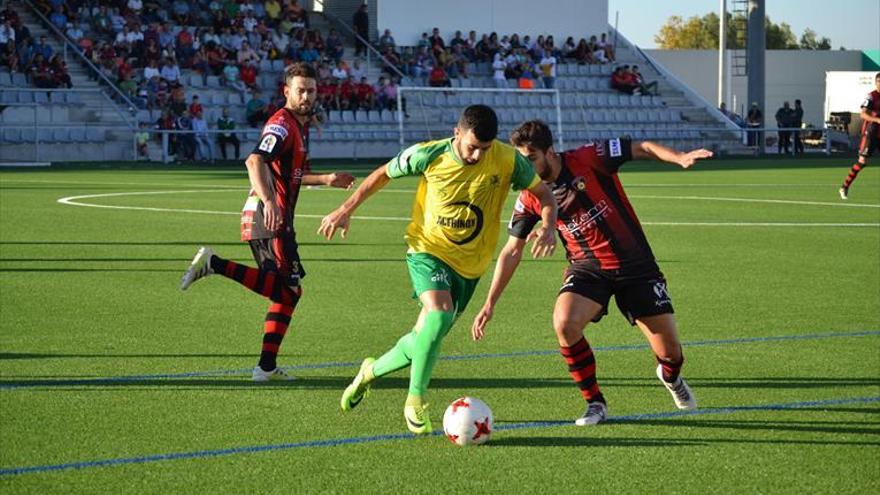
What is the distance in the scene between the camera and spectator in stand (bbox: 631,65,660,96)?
50750 mm

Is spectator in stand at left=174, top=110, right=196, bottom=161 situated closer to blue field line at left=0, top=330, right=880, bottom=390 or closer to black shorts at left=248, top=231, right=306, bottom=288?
blue field line at left=0, top=330, right=880, bottom=390

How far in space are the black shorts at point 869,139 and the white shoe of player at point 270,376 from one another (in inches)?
761

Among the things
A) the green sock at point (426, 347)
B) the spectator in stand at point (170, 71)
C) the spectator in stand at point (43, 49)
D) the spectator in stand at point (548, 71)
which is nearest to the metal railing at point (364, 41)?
the spectator in stand at point (548, 71)

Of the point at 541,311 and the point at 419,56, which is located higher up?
the point at 419,56

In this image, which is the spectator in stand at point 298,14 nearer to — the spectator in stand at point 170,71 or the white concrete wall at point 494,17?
the white concrete wall at point 494,17

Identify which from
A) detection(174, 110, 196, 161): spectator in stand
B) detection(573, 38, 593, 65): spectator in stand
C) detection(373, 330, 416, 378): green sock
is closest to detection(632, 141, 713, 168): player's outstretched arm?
detection(373, 330, 416, 378): green sock

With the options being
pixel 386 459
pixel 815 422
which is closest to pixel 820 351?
pixel 815 422

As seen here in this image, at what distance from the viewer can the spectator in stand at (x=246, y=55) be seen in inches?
1668

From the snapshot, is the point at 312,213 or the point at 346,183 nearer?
the point at 346,183

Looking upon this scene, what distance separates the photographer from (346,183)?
8.48m

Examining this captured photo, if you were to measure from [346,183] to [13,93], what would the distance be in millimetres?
30568

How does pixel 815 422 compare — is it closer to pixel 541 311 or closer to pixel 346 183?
pixel 346 183

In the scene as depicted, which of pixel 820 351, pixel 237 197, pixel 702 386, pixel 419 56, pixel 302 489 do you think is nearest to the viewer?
pixel 302 489

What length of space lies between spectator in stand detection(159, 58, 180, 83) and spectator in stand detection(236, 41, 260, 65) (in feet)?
9.26
